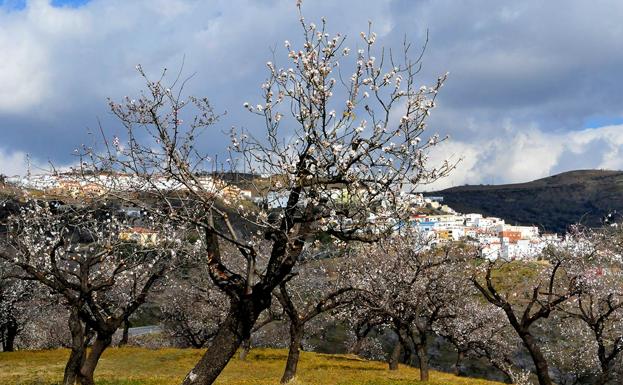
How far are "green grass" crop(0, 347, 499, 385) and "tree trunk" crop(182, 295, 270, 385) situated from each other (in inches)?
779

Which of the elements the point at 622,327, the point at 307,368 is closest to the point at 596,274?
the point at 622,327

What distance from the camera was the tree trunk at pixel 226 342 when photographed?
14383mm

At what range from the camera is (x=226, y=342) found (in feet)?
47.9

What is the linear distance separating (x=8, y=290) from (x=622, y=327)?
202ft

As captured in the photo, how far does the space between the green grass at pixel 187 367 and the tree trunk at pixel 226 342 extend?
19.8m

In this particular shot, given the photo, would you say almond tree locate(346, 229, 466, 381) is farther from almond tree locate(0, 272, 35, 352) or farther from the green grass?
almond tree locate(0, 272, 35, 352)

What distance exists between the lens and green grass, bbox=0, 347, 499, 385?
35.5 metres

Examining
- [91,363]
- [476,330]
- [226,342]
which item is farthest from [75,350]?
[476,330]

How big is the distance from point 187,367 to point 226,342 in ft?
101

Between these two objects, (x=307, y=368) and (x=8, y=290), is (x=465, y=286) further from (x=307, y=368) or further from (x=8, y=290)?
(x=8, y=290)

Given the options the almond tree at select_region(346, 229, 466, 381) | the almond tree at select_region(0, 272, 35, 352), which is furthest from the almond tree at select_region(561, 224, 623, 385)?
the almond tree at select_region(0, 272, 35, 352)

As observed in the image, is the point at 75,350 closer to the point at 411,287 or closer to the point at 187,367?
the point at 187,367

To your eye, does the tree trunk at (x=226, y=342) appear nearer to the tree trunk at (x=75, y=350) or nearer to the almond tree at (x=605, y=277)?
the tree trunk at (x=75, y=350)

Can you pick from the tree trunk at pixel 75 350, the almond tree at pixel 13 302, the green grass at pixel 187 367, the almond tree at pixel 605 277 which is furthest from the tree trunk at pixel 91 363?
the almond tree at pixel 13 302
